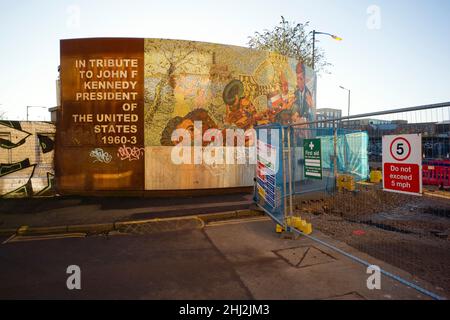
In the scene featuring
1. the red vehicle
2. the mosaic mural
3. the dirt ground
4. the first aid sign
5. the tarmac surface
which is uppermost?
the mosaic mural

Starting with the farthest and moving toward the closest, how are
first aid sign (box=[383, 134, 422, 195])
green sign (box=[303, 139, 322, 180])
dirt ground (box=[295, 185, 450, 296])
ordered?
green sign (box=[303, 139, 322, 180]) → dirt ground (box=[295, 185, 450, 296]) → first aid sign (box=[383, 134, 422, 195])

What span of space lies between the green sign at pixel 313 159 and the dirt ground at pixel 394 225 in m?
1.44

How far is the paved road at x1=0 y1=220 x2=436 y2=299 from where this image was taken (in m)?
4.02

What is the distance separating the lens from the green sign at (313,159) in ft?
21.4

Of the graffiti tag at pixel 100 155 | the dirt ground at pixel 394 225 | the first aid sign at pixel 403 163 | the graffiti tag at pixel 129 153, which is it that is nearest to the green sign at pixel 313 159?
the dirt ground at pixel 394 225

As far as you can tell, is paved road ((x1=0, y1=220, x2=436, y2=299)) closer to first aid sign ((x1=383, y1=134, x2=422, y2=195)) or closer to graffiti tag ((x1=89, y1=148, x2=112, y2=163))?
first aid sign ((x1=383, y1=134, x2=422, y2=195))

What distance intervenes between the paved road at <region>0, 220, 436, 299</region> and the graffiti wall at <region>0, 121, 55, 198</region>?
5.19 m

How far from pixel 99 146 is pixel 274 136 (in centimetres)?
652

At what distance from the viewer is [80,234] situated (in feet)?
23.0

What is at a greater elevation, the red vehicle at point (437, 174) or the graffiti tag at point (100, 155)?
the graffiti tag at point (100, 155)

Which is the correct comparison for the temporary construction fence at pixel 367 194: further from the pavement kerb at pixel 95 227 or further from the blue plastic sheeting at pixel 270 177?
the pavement kerb at pixel 95 227

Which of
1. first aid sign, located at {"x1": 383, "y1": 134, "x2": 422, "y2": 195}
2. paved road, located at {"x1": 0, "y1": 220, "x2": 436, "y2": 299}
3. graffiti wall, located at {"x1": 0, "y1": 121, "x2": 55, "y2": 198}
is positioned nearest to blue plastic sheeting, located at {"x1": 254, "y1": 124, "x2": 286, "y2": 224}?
paved road, located at {"x1": 0, "y1": 220, "x2": 436, "y2": 299}

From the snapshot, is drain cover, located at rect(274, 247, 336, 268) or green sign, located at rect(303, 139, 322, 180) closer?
drain cover, located at rect(274, 247, 336, 268)
